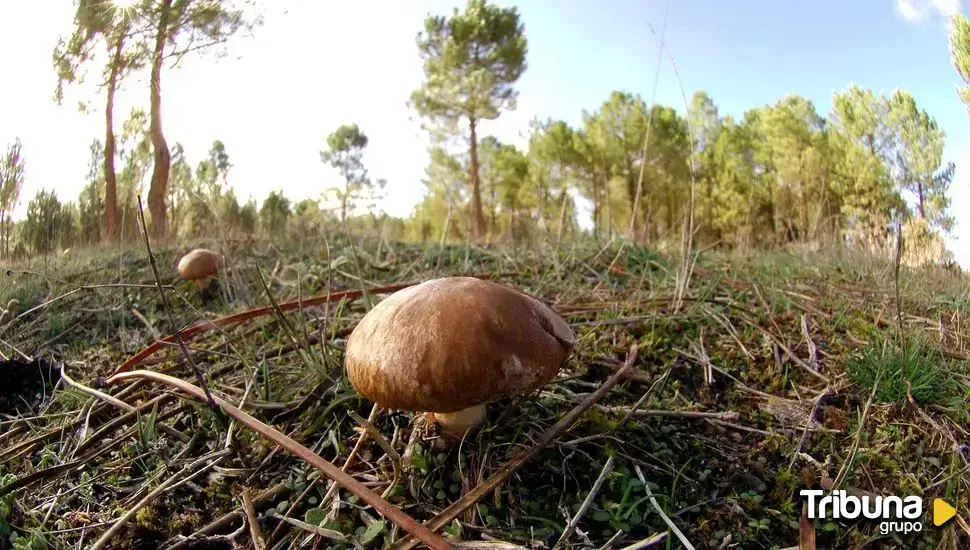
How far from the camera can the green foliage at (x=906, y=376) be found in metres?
1.95

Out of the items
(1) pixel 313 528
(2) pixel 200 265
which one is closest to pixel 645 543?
(1) pixel 313 528

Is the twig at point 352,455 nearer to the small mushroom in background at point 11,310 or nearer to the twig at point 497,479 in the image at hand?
the twig at point 497,479

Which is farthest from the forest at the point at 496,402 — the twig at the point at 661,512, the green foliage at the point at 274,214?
the green foliage at the point at 274,214

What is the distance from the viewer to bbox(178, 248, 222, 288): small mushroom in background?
4262 millimetres

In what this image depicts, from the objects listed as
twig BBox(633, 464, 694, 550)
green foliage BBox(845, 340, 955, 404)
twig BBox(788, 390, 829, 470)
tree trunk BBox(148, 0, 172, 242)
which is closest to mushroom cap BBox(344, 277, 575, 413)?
twig BBox(633, 464, 694, 550)

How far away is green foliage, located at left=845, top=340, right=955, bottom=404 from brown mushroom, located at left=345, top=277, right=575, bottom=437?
1.50 m

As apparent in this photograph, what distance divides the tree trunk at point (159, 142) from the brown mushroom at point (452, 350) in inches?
250

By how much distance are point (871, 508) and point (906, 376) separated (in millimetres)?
743

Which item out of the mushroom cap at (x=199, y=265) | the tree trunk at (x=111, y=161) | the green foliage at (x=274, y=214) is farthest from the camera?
the green foliage at (x=274, y=214)

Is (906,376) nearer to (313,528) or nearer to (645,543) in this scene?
(645,543)

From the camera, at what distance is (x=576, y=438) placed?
171 cm

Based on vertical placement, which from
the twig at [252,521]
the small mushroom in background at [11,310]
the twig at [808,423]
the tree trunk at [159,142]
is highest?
the tree trunk at [159,142]

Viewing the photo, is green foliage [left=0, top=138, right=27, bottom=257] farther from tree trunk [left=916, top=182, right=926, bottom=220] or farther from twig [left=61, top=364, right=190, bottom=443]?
tree trunk [left=916, top=182, right=926, bottom=220]

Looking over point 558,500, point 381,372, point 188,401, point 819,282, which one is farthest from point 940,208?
point 188,401
